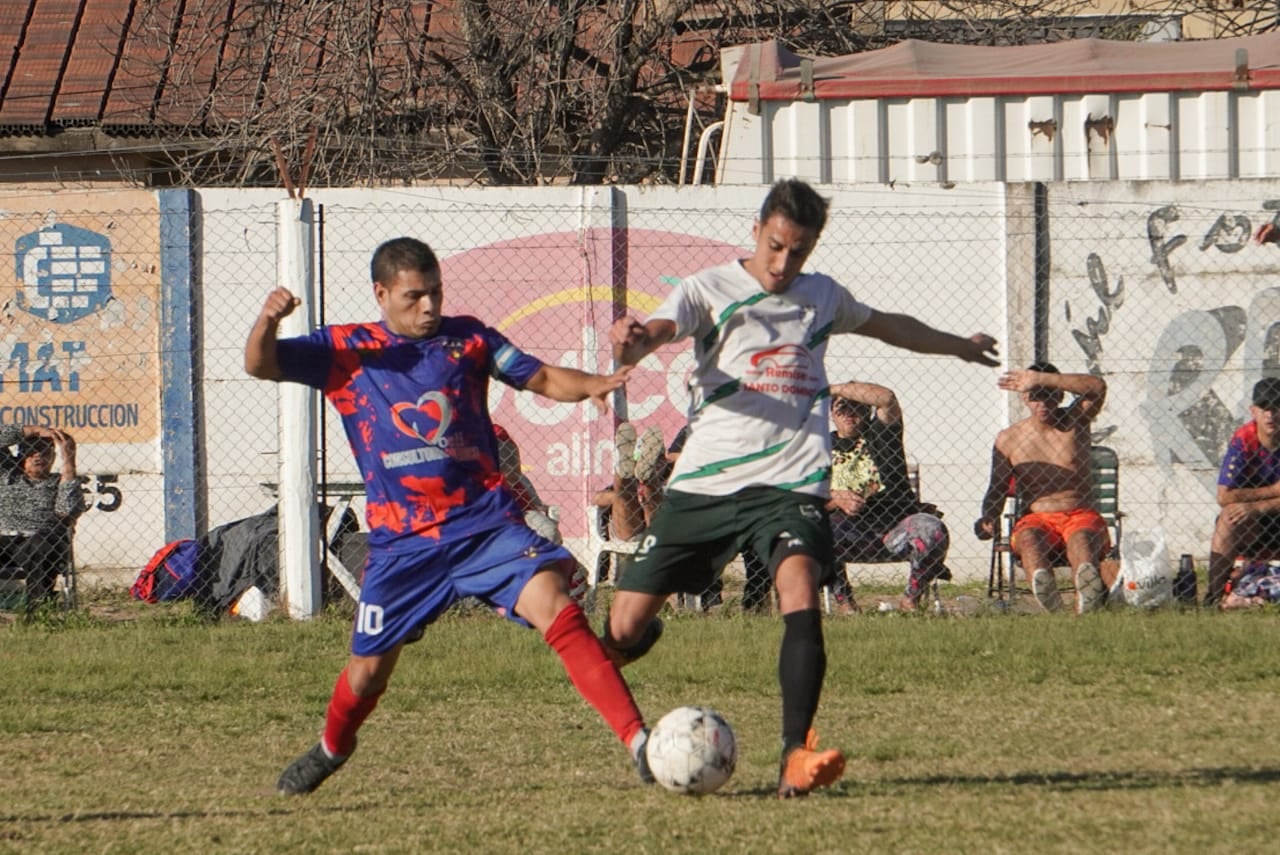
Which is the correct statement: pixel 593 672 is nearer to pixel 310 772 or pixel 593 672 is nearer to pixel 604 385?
pixel 604 385

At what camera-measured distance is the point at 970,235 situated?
39.7 ft

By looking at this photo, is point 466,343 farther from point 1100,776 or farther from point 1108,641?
point 1108,641

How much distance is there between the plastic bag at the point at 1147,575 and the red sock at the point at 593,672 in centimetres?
564

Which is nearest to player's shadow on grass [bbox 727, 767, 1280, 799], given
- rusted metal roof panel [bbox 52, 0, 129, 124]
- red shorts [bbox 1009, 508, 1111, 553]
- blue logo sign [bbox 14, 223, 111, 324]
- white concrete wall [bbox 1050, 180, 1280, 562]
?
red shorts [bbox 1009, 508, 1111, 553]

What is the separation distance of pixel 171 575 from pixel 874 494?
4171mm

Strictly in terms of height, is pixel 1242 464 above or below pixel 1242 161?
below

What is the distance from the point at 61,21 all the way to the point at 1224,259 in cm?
1122

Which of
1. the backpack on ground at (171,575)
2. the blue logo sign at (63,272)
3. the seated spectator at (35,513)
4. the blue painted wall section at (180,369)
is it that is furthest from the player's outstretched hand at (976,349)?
the blue logo sign at (63,272)

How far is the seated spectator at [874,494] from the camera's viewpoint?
10.6 m

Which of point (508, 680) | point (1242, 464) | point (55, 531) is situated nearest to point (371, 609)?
point (508, 680)

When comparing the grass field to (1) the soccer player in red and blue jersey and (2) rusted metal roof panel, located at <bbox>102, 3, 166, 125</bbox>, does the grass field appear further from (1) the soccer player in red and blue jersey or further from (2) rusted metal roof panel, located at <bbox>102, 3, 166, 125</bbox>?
(2) rusted metal roof panel, located at <bbox>102, 3, 166, 125</bbox>

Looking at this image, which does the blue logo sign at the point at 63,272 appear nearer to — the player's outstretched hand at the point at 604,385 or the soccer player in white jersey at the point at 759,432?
the soccer player in white jersey at the point at 759,432

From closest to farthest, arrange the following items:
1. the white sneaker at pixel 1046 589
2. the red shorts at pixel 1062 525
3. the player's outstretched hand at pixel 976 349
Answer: the player's outstretched hand at pixel 976 349, the white sneaker at pixel 1046 589, the red shorts at pixel 1062 525

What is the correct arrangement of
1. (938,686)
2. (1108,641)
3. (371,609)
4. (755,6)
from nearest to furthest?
1. (371,609)
2. (938,686)
3. (1108,641)
4. (755,6)
